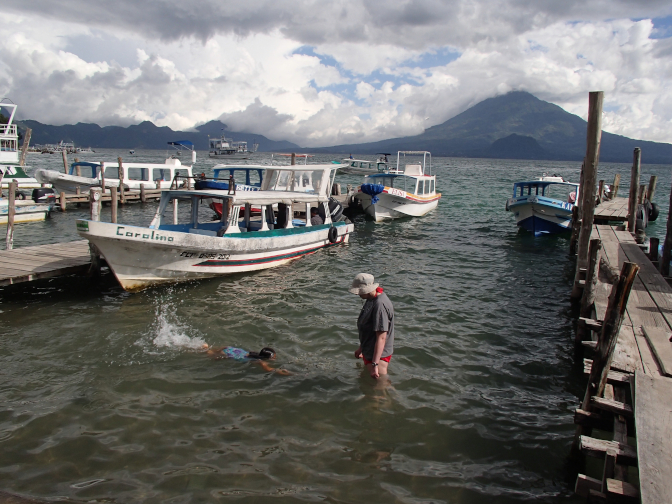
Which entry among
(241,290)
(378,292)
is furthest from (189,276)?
(378,292)

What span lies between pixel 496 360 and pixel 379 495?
168 inches

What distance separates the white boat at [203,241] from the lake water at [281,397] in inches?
22.5

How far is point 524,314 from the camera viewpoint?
35.8 feet

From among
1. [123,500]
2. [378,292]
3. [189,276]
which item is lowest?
[123,500]

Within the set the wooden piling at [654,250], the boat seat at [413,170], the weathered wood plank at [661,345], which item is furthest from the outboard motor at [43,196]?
the wooden piling at [654,250]

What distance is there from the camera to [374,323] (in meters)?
6.33

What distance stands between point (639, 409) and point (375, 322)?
10.2 feet

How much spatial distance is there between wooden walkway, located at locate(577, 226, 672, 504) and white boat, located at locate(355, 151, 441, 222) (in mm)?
18762

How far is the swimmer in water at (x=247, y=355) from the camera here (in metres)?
7.79

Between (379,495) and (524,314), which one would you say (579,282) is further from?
(379,495)

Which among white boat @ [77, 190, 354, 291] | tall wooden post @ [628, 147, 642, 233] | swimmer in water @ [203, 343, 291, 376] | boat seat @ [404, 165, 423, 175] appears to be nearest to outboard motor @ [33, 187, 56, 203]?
white boat @ [77, 190, 354, 291]

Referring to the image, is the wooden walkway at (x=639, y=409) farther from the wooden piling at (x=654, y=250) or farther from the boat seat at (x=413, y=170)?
the boat seat at (x=413, y=170)

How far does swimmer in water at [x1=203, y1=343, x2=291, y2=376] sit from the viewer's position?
7.79 m

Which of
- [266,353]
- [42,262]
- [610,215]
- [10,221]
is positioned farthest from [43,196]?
[610,215]
